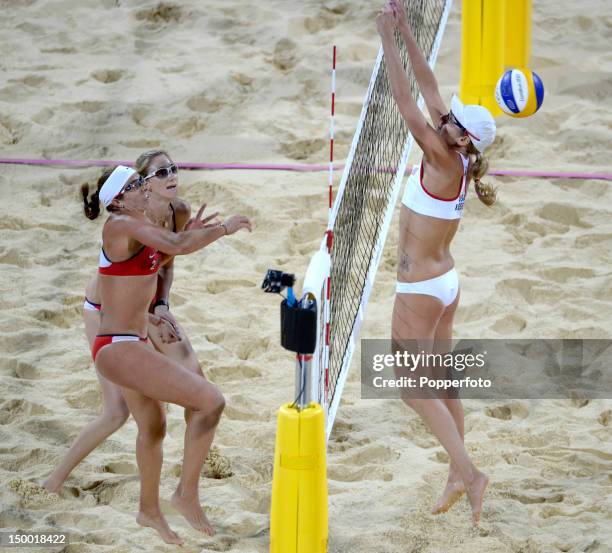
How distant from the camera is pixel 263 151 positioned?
787 cm

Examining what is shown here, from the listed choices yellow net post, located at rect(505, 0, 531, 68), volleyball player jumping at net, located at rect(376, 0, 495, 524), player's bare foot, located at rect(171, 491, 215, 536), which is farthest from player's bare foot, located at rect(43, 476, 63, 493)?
yellow net post, located at rect(505, 0, 531, 68)

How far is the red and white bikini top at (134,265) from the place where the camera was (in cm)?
416

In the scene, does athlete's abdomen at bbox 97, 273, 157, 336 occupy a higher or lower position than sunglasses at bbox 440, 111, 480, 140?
lower

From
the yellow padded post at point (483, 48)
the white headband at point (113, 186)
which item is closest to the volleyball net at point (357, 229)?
the yellow padded post at point (483, 48)

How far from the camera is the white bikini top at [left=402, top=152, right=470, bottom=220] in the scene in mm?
4496

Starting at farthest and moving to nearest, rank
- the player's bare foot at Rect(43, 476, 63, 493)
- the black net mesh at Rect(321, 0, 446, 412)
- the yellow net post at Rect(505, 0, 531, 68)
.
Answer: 1. the yellow net post at Rect(505, 0, 531, 68)
2. the black net mesh at Rect(321, 0, 446, 412)
3. the player's bare foot at Rect(43, 476, 63, 493)

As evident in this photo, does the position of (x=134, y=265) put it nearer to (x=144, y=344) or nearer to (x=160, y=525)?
(x=144, y=344)

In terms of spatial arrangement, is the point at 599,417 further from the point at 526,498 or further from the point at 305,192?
the point at 305,192

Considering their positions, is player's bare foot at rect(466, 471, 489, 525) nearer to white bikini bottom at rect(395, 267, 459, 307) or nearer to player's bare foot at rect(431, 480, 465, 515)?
player's bare foot at rect(431, 480, 465, 515)

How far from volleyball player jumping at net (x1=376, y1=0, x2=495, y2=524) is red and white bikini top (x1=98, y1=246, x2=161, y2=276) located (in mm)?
1056

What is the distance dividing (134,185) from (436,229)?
1.24 meters

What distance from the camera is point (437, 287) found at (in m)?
4.52

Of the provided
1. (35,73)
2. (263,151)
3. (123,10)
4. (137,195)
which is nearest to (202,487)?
(137,195)

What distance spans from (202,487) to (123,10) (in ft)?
19.0
